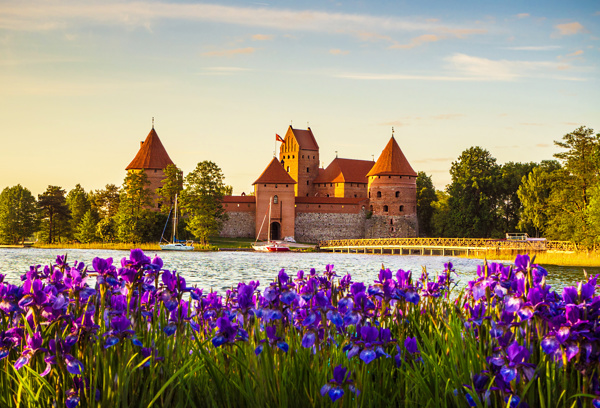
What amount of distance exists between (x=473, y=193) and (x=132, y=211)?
29.9m

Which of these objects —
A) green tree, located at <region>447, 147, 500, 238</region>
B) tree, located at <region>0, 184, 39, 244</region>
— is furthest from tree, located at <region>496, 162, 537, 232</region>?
tree, located at <region>0, 184, 39, 244</region>

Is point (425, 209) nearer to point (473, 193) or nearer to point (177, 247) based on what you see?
point (473, 193)

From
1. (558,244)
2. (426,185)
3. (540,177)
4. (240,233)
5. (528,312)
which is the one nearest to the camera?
(528,312)

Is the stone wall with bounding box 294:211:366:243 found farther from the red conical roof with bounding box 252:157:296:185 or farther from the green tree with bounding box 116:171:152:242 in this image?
the green tree with bounding box 116:171:152:242

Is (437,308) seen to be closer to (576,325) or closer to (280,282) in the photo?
(280,282)

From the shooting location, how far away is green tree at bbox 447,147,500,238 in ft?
174

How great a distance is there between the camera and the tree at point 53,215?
53.1 m

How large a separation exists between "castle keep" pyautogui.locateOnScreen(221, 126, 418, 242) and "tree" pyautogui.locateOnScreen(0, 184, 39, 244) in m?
17.6

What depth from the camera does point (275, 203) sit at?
54.5 meters

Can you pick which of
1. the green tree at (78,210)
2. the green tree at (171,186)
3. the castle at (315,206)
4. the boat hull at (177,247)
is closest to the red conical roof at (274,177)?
the castle at (315,206)

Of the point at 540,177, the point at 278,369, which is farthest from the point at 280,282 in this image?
the point at 540,177

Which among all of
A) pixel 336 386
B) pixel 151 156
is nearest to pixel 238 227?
pixel 151 156

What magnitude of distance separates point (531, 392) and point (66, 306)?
1.96 m

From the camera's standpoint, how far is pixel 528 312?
6.94 feet
